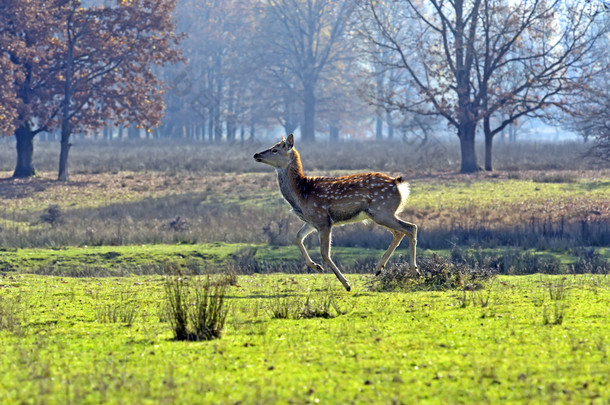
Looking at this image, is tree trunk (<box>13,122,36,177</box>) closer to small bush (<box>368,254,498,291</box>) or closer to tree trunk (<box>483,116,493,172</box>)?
tree trunk (<box>483,116,493,172</box>)

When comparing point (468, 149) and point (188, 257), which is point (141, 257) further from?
point (468, 149)

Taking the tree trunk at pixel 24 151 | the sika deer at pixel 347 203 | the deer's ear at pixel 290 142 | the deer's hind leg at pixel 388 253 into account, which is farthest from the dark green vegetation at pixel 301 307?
the tree trunk at pixel 24 151

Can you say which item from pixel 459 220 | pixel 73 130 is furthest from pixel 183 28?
pixel 459 220

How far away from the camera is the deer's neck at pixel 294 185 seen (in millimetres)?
13617

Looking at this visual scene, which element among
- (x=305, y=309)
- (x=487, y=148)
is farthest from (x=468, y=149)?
(x=305, y=309)

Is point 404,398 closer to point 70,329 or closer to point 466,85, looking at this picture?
point 70,329

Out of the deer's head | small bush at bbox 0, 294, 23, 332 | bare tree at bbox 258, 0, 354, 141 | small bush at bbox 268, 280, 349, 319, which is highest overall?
bare tree at bbox 258, 0, 354, 141

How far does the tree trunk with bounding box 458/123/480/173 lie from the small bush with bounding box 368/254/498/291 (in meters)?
27.0

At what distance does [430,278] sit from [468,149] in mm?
28353

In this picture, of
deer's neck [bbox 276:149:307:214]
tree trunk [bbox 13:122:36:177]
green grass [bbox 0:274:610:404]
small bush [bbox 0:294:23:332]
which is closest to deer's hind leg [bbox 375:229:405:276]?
green grass [bbox 0:274:610:404]

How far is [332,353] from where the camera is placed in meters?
7.75

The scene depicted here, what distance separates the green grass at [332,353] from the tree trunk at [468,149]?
1118 inches

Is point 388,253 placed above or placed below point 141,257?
above

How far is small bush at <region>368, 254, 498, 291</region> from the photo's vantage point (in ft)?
42.4
